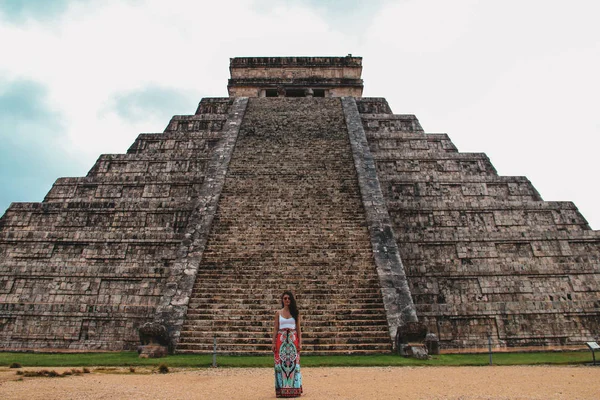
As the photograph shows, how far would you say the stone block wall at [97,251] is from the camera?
980 cm

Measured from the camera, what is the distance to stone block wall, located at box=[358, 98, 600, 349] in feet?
32.3

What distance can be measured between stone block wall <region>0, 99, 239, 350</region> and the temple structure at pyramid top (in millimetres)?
9129

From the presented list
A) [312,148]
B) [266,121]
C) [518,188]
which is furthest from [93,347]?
[518,188]

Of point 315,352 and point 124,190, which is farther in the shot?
point 124,190

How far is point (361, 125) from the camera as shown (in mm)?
15906

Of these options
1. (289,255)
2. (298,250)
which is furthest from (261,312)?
(298,250)

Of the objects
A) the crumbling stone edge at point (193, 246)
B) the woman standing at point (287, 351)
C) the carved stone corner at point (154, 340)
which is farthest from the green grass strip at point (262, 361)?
the woman standing at point (287, 351)

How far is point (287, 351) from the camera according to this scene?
465cm

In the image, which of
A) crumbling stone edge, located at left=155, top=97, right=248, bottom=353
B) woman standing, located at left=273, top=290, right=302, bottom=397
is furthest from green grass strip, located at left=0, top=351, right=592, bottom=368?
woman standing, located at left=273, top=290, right=302, bottom=397

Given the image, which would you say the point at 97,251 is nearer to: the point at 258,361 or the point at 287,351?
the point at 258,361

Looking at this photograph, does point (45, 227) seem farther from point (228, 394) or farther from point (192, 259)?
point (228, 394)

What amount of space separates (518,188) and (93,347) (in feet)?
41.1

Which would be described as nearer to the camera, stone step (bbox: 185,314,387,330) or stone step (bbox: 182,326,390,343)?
stone step (bbox: 182,326,390,343)

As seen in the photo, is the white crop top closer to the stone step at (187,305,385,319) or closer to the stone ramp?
the stone ramp
